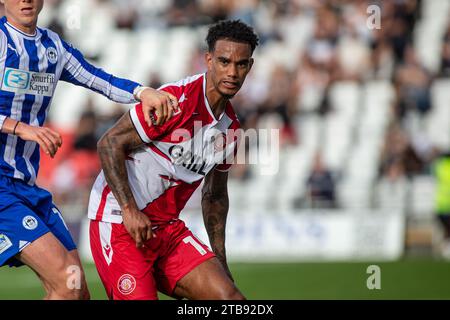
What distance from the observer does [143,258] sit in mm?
6629

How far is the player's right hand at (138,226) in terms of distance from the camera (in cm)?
633

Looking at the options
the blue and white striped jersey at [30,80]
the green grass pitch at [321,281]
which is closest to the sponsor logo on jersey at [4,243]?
the blue and white striped jersey at [30,80]

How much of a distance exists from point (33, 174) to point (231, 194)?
39.4ft

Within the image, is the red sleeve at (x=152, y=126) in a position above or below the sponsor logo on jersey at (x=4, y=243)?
above

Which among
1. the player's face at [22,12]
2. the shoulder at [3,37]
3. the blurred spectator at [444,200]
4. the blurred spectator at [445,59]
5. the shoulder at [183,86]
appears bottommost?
the blurred spectator at [444,200]

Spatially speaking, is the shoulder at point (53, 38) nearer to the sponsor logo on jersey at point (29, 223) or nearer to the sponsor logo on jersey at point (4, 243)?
the sponsor logo on jersey at point (29, 223)

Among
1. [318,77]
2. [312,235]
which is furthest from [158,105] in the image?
[318,77]

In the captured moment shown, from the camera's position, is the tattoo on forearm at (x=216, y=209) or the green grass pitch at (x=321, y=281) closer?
the tattoo on forearm at (x=216, y=209)

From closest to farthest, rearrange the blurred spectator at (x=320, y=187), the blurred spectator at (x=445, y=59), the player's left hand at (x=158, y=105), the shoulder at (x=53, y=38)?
the player's left hand at (x=158, y=105) < the shoulder at (x=53, y=38) < the blurred spectator at (x=320, y=187) < the blurred spectator at (x=445, y=59)

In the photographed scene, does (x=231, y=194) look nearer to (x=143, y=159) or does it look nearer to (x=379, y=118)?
(x=379, y=118)

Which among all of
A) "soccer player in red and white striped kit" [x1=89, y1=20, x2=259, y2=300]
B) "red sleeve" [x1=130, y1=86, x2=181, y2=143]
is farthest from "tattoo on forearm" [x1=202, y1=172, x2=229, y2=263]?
"red sleeve" [x1=130, y1=86, x2=181, y2=143]

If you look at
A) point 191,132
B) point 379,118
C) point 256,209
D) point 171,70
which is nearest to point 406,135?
point 379,118

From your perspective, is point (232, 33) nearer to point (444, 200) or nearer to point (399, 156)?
point (444, 200)

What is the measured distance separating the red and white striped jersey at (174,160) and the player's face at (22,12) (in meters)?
1.07
